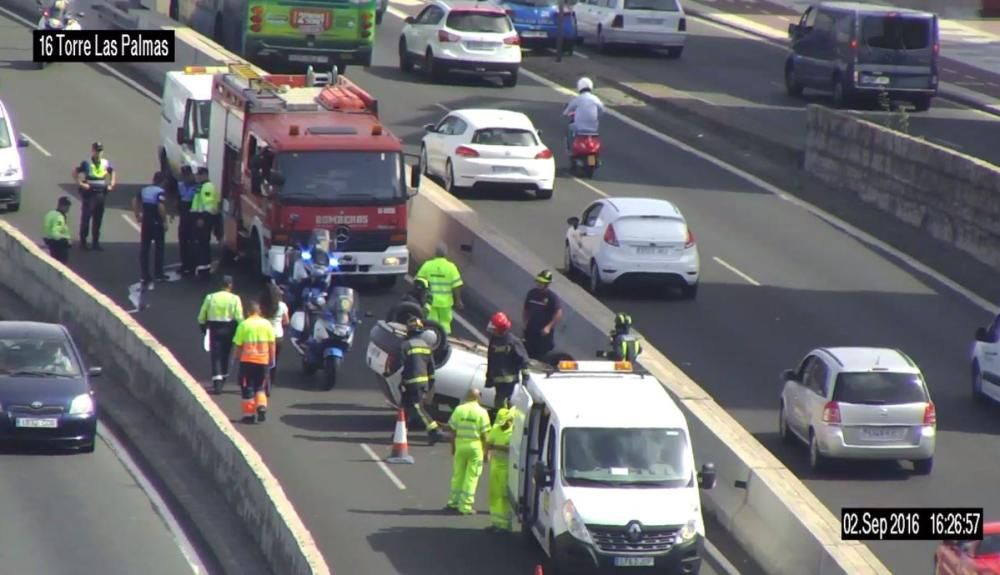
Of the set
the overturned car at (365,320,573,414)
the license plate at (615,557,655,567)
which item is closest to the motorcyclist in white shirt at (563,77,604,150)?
the overturned car at (365,320,573,414)

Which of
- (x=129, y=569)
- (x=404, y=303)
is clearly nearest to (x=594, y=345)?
(x=404, y=303)

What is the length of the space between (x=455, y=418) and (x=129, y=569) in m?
3.71

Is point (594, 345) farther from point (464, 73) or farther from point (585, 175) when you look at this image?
point (464, 73)

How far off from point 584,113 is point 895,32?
10.3 metres

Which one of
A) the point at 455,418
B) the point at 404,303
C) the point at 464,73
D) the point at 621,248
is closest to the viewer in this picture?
the point at 455,418

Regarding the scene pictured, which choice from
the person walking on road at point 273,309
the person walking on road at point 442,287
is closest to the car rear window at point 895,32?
the person walking on road at point 442,287

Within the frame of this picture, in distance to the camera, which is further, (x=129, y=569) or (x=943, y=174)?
(x=943, y=174)

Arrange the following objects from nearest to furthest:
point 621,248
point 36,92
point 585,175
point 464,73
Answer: point 621,248
point 585,175
point 36,92
point 464,73

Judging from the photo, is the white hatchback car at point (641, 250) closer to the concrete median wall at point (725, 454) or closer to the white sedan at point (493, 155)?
the concrete median wall at point (725, 454)

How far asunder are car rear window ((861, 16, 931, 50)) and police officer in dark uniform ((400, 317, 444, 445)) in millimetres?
23977

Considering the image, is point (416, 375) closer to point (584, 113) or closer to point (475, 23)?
point (584, 113)

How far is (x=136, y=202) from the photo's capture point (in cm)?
3353

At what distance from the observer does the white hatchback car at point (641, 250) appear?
32625 millimetres

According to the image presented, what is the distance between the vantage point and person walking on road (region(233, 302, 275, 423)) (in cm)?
2584
